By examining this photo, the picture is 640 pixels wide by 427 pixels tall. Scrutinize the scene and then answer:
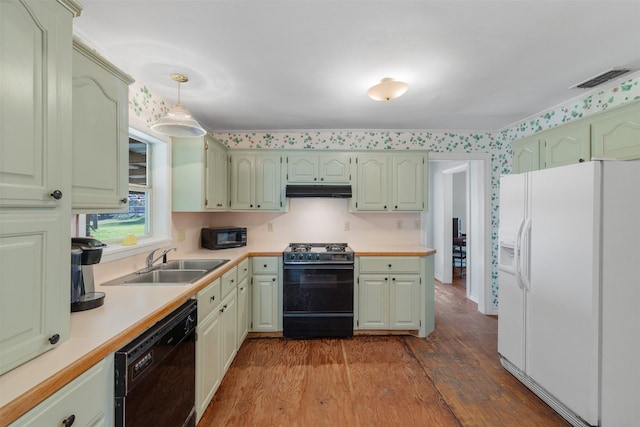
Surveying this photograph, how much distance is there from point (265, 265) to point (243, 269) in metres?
0.30

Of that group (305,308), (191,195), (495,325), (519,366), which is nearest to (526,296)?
(519,366)

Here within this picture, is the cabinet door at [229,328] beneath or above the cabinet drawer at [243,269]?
beneath

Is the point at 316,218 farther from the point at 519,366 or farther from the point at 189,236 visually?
the point at 519,366

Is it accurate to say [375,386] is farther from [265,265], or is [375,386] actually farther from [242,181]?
[242,181]

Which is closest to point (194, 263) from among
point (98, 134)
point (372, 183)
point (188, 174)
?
point (188, 174)

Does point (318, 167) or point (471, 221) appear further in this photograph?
point (471, 221)

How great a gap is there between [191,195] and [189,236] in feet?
1.91

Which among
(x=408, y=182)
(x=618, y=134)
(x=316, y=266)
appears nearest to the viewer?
(x=618, y=134)

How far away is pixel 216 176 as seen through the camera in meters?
2.92

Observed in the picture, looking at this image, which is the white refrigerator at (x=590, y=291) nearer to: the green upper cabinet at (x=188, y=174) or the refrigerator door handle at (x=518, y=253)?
the refrigerator door handle at (x=518, y=253)

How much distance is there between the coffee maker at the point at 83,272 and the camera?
4.05 ft

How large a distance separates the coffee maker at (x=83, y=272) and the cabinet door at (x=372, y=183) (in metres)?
2.53

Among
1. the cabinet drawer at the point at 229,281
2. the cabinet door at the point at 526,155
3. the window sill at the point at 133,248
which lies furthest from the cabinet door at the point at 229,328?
the cabinet door at the point at 526,155

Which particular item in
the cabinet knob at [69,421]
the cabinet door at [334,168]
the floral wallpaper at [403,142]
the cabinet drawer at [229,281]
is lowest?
the cabinet knob at [69,421]
